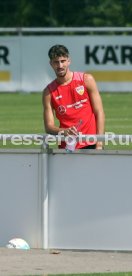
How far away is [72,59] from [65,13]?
1747 centimetres

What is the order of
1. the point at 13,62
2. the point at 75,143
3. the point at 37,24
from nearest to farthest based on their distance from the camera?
the point at 75,143
the point at 13,62
the point at 37,24

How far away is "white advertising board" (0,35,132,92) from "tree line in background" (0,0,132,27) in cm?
1491

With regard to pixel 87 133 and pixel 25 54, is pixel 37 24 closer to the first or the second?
pixel 25 54

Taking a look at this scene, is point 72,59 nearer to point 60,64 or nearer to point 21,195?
point 60,64

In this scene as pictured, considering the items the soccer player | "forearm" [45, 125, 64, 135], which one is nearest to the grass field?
the soccer player

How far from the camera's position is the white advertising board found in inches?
1047

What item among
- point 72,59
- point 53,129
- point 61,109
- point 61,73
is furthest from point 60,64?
point 72,59

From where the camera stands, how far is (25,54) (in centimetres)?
2695

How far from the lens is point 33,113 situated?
72.7 feet

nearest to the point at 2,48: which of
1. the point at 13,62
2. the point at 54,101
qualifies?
the point at 13,62

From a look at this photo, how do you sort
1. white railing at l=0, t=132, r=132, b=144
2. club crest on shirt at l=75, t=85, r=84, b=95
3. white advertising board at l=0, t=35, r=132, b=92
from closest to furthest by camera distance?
white railing at l=0, t=132, r=132, b=144, club crest on shirt at l=75, t=85, r=84, b=95, white advertising board at l=0, t=35, r=132, b=92

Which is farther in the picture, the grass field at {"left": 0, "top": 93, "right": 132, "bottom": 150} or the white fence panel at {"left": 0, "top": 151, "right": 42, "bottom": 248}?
the grass field at {"left": 0, "top": 93, "right": 132, "bottom": 150}

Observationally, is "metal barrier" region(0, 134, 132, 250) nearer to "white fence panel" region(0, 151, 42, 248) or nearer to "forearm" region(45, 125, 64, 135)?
"white fence panel" region(0, 151, 42, 248)

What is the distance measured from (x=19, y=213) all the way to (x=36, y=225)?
7.5 inches
